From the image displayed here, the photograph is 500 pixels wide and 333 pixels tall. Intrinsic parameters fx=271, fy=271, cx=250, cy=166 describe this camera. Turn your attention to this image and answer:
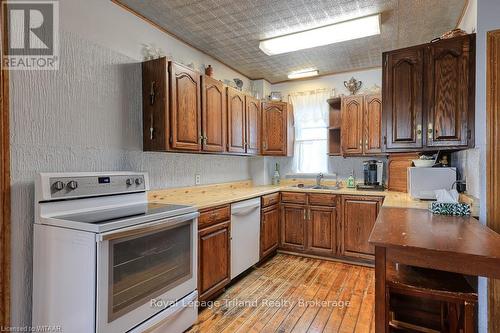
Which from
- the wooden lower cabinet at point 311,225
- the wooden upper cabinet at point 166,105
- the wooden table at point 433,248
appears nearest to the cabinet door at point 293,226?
the wooden lower cabinet at point 311,225

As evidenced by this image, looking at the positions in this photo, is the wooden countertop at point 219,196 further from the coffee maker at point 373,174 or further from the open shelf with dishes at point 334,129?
the open shelf with dishes at point 334,129

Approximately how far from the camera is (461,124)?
1.97 m

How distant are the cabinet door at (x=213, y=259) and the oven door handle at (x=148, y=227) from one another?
31 centimetres

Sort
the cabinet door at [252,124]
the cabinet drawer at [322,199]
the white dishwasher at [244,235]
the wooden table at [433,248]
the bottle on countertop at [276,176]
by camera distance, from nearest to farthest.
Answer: the wooden table at [433,248], the white dishwasher at [244,235], the cabinet drawer at [322,199], the cabinet door at [252,124], the bottle on countertop at [276,176]

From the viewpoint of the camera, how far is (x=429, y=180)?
234 cm

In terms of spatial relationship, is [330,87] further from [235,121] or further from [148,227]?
[148,227]

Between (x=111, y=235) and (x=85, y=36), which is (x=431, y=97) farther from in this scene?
(x=85, y=36)

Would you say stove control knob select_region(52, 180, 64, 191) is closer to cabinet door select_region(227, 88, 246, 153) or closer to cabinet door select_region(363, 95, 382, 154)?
cabinet door select_region(227, 88, 246, 153)

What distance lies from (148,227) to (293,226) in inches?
90.6

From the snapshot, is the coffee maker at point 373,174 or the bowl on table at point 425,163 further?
the coffee maker at point 373,174

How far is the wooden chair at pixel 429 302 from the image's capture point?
1249mm

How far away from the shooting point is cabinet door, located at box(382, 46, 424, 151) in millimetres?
2150

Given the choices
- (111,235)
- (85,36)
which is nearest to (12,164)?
(111,235)

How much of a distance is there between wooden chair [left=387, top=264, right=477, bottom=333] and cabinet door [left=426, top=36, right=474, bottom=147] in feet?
3.43
